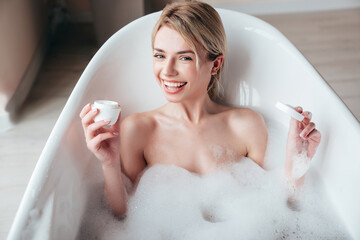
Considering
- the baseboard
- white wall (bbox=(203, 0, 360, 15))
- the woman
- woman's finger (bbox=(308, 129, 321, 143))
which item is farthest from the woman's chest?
white wall (bbox=(203, 0, 360, 15))

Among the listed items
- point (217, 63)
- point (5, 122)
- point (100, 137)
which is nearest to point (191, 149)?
point (217, 63)

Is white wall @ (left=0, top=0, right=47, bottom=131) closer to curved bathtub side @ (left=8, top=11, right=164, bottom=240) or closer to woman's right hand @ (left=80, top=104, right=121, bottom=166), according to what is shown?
curved bathtub side @ (left=8, top=11, right=164, bottom=240)

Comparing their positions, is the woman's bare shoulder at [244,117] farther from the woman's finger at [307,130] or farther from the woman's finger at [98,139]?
the woman's finger at [98,139]

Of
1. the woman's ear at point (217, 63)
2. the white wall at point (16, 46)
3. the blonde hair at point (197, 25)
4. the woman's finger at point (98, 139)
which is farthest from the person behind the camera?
the white wall at point (16, 46)

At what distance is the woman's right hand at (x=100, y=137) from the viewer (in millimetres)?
1142

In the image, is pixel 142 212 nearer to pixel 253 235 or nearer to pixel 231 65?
pixel 253 235

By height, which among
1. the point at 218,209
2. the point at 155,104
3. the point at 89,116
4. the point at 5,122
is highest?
the point at 89,116

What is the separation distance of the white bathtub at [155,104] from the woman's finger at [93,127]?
0.36ft

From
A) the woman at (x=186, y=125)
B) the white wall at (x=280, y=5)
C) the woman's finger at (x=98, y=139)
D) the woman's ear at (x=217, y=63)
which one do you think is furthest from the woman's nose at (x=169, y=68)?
the white wall at (x=280, y=5)

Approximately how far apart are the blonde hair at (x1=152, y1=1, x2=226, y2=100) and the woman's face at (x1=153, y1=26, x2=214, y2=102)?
2 cm

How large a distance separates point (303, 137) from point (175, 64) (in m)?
0.46

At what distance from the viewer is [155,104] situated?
1.79 m

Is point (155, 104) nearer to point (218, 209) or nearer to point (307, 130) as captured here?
point (218, 209)

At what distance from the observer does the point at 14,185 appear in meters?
1.86
